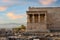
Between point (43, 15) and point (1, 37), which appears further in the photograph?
point (43, 15)

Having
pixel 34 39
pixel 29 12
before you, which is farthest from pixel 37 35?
pixel 29 12

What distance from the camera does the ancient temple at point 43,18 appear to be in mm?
36234

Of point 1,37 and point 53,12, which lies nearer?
point 1,37

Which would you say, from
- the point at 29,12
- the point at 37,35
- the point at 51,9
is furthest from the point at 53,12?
the point at 37,35

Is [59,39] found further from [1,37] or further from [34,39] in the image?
[1,37]

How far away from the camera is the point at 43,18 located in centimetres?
3728

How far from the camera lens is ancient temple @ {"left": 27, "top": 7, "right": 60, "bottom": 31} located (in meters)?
36.2

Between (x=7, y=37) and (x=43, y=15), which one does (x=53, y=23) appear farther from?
(x=7, y=37)

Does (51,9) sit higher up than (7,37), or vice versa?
(51,9)

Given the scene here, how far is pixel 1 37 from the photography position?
1074 inches

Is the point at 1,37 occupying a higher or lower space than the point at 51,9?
lower

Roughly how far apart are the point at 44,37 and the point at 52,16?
12.0m

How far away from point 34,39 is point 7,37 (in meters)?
2.97

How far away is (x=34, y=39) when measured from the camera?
86.5ft
